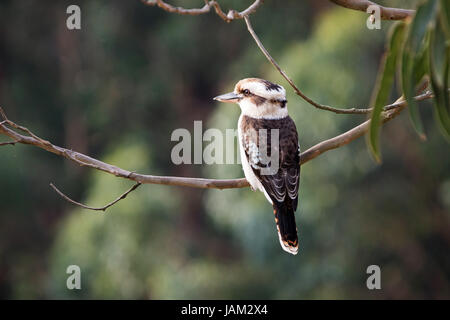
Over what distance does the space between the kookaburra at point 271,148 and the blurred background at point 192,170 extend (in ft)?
8.36

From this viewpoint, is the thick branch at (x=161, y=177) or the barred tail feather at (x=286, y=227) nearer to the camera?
the thick branch at (x=161, y=177)

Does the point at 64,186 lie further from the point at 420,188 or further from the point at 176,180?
the point at 176,180

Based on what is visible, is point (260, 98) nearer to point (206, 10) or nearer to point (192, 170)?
point (206, 10)

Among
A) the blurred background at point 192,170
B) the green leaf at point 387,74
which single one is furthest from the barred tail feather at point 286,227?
the blurred background at point 192,170

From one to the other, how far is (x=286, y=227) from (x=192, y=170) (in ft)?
21.2

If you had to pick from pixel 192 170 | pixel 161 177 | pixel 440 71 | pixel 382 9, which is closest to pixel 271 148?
pixel 161 177

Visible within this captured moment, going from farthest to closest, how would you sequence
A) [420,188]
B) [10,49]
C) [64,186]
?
[10,49] < [64,186] < [420,188]

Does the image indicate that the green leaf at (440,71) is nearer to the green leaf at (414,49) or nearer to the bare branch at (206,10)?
the green leaf at (414,49)

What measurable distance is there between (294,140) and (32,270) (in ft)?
20.7

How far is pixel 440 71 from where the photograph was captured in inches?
62.0

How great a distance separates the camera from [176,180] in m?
2.26

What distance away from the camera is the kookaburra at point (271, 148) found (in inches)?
100

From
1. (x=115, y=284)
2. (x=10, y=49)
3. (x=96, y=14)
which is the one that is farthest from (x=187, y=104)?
(x=115, y=284)

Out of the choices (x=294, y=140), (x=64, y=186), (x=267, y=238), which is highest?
(x=64, y=186)
